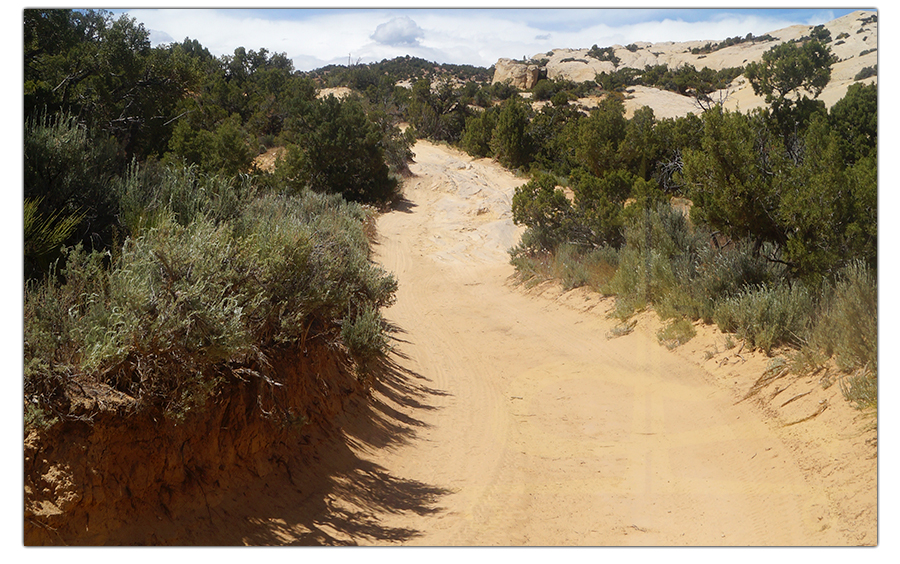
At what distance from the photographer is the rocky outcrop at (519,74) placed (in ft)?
176

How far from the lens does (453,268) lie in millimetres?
16344

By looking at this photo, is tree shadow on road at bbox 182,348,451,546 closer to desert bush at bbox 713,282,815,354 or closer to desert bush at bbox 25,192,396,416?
desert bush at bbox 25,192,396,416

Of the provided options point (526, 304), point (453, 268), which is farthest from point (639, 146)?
point (526, 304)

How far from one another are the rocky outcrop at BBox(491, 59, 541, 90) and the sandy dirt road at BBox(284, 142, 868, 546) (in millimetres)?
44889

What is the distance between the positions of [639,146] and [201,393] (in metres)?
18.8

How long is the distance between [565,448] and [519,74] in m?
52.4

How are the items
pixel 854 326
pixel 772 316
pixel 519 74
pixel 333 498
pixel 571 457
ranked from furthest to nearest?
1. pixel 519 74
2. pixel 772 316
3. pixel 571 457
4. pixel 854 326
5. pixel 333 498

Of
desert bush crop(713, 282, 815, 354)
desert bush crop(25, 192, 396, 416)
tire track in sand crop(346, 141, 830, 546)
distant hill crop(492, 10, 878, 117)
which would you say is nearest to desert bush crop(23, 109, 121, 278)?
desert bush crop(25, 192, 396, 416)

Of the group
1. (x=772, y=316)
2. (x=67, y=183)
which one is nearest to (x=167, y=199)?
(x=67, y=183)

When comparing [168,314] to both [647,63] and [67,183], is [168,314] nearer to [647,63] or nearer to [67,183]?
[67,183]

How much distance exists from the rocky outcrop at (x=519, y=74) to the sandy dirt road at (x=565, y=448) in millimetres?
44889

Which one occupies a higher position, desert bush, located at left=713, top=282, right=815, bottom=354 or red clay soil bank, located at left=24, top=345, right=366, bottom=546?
desert bush, located at left=713, top=282, right=815, bottom=354

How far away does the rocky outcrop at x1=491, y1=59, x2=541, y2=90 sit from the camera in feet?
176

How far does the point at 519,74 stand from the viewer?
54594 millimetres
